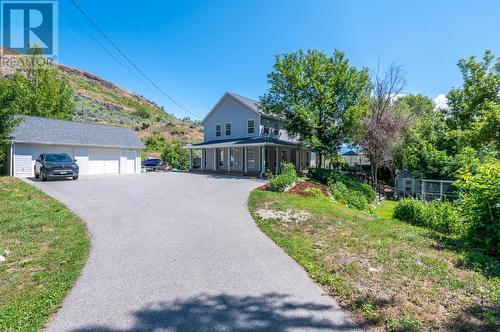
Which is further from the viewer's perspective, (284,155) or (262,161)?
(284,155)

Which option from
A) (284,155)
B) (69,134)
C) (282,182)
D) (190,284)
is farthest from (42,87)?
(190,284)

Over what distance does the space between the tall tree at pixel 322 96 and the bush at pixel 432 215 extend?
9248mm

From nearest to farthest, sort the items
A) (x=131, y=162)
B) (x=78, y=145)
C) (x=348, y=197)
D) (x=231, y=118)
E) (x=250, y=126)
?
(x=348, y=197)
(x=78, y=145)
(x=250, y=126)
(x=131, y=162)
(x=231, y=118)

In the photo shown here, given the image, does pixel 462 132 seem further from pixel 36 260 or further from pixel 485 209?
pixel 36 260

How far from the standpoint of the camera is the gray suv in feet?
53.3

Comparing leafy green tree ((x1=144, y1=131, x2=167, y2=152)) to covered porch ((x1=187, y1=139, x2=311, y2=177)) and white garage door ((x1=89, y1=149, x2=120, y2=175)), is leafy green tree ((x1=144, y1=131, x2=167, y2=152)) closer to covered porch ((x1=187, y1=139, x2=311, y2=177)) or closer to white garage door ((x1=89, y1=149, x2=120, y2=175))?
white garage door ((x1=89, y1=149, x2=120, y2=175))

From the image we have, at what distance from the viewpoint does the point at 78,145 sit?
2133 cm

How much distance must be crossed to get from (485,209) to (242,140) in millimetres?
18803

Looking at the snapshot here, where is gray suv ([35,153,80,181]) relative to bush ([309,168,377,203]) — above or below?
above

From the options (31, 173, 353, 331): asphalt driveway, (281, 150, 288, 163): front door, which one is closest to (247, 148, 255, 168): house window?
(281, 150, 288, 163): front door

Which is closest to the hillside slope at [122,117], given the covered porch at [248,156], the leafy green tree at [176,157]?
the leafy green tree at [176,157]

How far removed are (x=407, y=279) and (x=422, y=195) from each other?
14032 mm

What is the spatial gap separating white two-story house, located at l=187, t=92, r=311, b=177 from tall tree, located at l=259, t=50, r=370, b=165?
103 inches

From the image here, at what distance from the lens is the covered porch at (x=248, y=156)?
22.1 m
